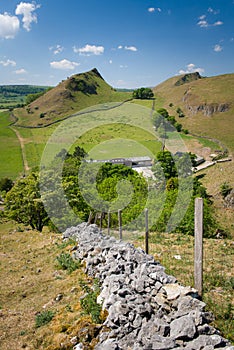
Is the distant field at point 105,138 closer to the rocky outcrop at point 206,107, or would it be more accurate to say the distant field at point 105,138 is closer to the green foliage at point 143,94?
the rocky outcrop at point 206,107

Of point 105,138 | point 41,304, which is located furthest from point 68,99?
point 41,304

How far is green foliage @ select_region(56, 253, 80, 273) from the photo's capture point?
10727 mm

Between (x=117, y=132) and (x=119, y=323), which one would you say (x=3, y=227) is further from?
(x=117, y=132)

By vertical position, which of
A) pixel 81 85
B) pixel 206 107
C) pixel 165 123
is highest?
pixel 81 85

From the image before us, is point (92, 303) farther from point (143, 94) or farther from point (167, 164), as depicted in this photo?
point (143, 94)

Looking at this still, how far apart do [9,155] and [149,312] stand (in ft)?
282

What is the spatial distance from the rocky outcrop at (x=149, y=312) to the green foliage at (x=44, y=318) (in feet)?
4.86

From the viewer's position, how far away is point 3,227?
34.4m

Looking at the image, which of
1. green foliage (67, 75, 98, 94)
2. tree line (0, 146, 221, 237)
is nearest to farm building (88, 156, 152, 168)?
tree line (0, 146, 221, 237)

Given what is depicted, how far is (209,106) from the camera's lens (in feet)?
372

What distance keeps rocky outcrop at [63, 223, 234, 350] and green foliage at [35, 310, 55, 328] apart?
Result: 1480mm

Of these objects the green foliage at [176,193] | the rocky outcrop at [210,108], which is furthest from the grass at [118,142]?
the rocky outcrop at [210,108]

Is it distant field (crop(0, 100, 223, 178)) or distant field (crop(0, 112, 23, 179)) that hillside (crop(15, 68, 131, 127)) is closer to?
distant field (crop(0, 100, 223, 178))

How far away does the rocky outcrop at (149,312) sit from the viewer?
5086mm
